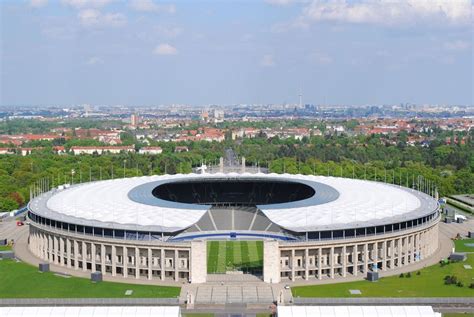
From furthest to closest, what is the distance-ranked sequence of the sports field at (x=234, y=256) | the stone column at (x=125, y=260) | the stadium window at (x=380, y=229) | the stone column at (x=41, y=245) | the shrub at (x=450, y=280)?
the stone column at (x=41, y=245) → the stadium window at (x=380, y=229) → the sports field at (x=234, y=256) → the stone column at (x=125, y=260) → the shrub at (x=450, y=280)

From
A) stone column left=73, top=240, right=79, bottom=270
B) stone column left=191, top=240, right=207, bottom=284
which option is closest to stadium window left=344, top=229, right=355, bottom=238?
stone column left=191, top=240, right=207, bottom=284

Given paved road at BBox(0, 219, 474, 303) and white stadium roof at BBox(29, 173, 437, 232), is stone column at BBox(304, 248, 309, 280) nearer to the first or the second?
paved road at BBox(0, 219, 474, 303)

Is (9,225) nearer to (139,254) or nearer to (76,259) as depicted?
(76,259)

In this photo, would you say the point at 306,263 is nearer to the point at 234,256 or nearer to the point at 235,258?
the point at 235,258

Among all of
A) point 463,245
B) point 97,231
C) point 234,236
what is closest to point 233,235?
point 234,236

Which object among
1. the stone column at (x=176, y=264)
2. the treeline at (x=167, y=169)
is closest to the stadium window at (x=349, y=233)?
the stone column at (x=176, y=264)

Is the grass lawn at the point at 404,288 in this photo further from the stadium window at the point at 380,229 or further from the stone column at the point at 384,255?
the stadium window at the point at 380,229
